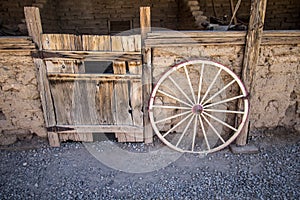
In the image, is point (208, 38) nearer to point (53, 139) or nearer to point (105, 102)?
point (105, 102)

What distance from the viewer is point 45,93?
2975 millimetres

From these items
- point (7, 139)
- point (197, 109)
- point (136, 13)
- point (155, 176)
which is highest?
point (136, 13)

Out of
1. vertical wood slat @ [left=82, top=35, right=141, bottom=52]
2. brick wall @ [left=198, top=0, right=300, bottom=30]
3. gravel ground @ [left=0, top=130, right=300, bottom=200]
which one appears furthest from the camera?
brick wall @ [left=198, top=0, right=300, bottom=30]

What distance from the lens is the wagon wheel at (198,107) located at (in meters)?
2.94

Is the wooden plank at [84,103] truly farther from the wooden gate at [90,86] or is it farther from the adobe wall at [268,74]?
the adobe wall at [268,74]

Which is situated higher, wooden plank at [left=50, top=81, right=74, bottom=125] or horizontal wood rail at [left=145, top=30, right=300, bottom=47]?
horizontal wood rail at [left=145, top=30, right=300, bottom=47]

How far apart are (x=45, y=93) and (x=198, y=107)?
2.15 metres

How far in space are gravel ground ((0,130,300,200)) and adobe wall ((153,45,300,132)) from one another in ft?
1.21

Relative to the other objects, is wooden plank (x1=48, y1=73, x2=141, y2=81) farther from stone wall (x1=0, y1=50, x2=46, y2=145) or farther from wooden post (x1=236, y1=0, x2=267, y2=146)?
wooden post (x1=236, y1=0, x2=267, y2=146)

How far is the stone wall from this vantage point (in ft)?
9.41

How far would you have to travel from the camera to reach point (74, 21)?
5.18 meters

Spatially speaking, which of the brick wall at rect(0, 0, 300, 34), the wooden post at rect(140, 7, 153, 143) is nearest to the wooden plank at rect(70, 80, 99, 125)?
the wooden post at rect(140, 7, 153, 143)

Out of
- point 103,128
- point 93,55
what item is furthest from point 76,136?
point 93,55

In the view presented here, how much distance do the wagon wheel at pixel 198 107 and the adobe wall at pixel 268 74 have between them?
168 millimetres
